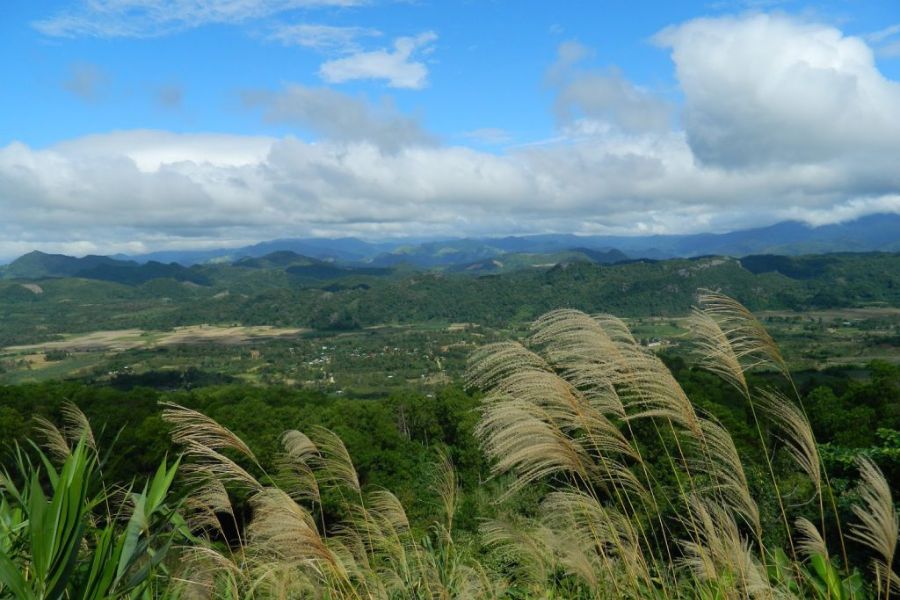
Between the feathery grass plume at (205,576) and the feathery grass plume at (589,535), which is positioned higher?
the feathery grass plume at (589,535)

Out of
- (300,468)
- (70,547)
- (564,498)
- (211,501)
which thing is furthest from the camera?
(300,468)

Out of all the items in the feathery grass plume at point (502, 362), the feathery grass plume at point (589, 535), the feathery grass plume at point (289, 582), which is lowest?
the feathery grass plume at point (289, 582)

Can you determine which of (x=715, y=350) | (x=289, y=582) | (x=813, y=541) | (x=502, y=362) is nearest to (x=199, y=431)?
(x=289, y=582)

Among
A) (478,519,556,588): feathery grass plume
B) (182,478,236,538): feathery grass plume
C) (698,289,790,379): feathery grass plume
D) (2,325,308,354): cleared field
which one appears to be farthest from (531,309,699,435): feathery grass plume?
(2,325,308,354): cleared field

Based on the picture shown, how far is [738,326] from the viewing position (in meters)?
2.76

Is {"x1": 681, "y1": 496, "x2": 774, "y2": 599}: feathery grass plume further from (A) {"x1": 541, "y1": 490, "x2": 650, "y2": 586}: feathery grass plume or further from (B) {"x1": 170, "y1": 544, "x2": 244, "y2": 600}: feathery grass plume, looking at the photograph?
(B) {"x1": 170, "y1": 544, "x2": 244, "y2": 600}: feathery grass plume

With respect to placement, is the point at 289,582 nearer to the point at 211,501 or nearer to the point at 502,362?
the point at 211,501

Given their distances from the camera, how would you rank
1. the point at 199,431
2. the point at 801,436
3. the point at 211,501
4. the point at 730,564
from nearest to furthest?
the point at 801,436 → the point at 730,564 → the point at 199,431 → the point at 211,501

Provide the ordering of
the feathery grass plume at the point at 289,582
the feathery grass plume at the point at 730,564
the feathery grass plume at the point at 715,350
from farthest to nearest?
the feathery grass plume at the point at 289,582, the feathery grass plume at the point at 715,350, the feathery grass plume at the point at 730,564

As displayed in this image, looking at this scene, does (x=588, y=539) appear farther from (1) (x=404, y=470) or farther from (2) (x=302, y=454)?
(1) (x=404, y=470)

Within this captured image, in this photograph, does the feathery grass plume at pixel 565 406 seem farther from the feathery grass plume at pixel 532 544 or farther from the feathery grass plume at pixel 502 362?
the feathery grass plume at pixel 532 544

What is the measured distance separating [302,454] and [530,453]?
2645mm

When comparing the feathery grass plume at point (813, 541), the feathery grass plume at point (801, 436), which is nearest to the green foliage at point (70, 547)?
the feathery grass plume at point (801, 436)

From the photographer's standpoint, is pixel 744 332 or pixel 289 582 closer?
pixel 744 332
